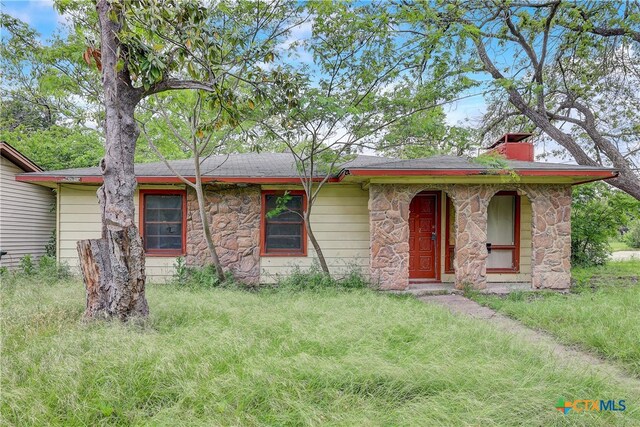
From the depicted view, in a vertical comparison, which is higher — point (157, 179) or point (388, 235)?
point (157, 179)

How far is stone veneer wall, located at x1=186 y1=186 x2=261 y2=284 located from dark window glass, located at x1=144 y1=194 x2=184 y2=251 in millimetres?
290

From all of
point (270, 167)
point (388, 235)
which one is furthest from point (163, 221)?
point (388, 235)

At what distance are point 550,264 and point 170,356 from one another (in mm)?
7284

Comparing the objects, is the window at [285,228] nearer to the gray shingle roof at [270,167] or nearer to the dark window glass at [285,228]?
the dark window glass at [285,228]

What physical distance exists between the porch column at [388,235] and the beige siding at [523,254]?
5.07ft

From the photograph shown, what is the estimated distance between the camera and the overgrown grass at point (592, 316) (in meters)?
3.67

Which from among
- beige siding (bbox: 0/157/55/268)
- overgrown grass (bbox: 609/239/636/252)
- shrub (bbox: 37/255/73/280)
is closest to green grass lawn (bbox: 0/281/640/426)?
shrub (bbox: 37/255/73/280)

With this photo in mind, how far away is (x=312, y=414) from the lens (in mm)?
2301

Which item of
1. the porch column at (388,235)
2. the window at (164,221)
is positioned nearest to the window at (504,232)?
the porch column at (388,235)

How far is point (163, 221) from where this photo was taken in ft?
25.7

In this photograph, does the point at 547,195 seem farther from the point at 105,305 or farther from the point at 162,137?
the point at 162,137

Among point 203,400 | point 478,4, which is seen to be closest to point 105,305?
point 203,400

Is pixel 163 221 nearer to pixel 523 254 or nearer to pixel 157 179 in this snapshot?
pixel 157 179

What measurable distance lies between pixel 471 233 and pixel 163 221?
6.48 metres
